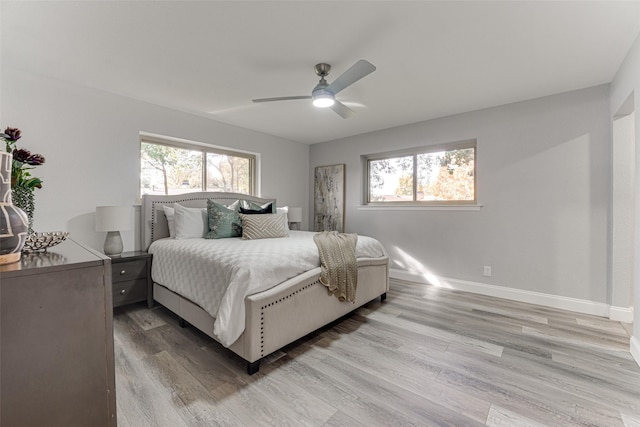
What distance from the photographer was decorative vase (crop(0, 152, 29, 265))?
0.77 metres

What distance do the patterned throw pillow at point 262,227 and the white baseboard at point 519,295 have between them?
6.70 feet

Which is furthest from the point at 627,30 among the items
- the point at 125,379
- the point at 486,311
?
the point at 125,379

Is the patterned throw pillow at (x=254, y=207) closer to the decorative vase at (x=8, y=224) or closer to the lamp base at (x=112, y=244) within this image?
the lamp base at (x=112, y=244)

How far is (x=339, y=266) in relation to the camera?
246 cm

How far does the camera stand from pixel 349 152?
4750 mm

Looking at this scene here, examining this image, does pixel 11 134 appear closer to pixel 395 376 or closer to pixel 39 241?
pixel 39 241

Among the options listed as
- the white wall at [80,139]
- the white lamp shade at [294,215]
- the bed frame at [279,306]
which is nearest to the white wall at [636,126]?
the bed frame at [279,306]

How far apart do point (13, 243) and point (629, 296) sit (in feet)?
14.1

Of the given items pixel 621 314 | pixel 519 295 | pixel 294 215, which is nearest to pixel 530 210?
pixel 519 295

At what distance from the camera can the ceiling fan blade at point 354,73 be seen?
195 centimetres

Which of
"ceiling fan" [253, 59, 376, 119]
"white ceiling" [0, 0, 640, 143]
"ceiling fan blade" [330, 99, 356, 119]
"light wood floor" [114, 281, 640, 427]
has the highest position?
"white ceiling" [0, 0, 640, 143]

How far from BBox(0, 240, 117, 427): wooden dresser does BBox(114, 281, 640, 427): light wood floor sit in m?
0.78

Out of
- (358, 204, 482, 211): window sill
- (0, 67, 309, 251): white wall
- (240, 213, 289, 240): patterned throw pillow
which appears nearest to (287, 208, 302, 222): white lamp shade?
(358, 204, 482, 211): window sill

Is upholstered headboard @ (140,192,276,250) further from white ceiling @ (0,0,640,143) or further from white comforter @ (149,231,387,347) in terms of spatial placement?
white ceiling @ (0,0,640,143)
